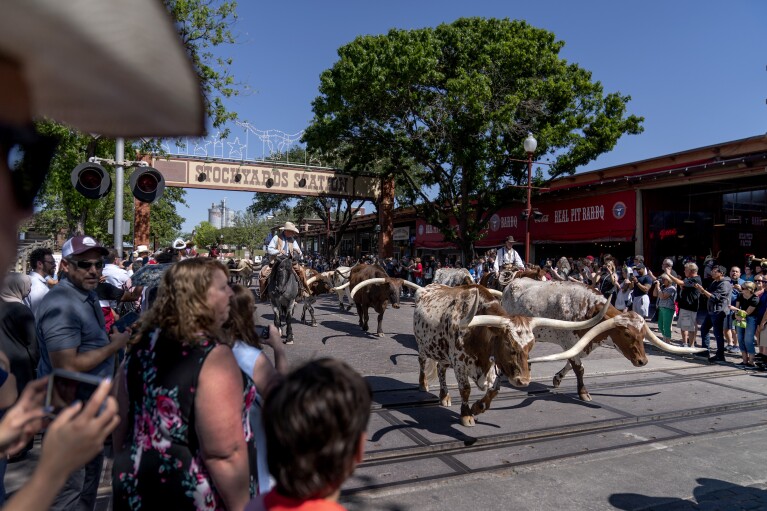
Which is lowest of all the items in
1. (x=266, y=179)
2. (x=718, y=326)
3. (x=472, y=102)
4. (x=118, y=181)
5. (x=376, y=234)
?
(x=718, y=326)

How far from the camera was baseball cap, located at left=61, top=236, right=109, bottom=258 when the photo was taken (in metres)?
3.50

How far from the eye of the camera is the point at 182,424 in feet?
6.72

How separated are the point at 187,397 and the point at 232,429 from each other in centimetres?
23

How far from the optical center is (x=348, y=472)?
1559 mm

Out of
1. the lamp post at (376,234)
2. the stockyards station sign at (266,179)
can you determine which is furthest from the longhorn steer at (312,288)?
the lamp post at (376,234)

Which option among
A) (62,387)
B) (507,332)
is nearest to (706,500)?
(507,332)

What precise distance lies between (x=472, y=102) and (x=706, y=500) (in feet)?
51.4

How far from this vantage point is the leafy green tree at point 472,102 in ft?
61.0

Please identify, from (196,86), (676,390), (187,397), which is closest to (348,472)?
(187,397)

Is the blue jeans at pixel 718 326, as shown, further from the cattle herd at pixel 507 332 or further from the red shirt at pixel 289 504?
the red shirt at pixel 289 504

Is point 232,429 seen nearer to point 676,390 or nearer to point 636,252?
point 676,390

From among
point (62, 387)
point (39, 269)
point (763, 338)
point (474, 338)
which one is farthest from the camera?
point (763, 338)

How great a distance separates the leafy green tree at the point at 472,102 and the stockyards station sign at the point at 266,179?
12.2 ft

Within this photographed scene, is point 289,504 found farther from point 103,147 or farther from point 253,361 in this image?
point 103,147
